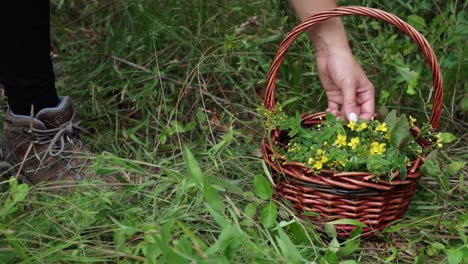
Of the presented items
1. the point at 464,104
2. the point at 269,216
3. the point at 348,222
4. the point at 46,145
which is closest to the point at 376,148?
the point at 348,222

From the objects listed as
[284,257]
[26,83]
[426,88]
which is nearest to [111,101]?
[26,83]

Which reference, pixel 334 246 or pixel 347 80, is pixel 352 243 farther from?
pixel 347 80

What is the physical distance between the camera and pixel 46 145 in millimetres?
1524

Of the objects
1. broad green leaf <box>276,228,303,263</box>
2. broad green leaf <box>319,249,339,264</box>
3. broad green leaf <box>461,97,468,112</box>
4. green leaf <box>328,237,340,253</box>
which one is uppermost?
broad green leaf <box>276,228,303,263</box>

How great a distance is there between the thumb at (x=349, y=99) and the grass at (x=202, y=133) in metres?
0.20

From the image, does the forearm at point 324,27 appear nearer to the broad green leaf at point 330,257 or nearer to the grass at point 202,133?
the grass at point 202,133

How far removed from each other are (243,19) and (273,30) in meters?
0.15

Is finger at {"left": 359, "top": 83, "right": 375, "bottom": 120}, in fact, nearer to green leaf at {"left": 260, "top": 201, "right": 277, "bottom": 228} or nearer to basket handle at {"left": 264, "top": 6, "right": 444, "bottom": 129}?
basket handle at {"left": 264, "top": 6, "right": 444, "bottom": 129}

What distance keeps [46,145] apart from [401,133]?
2.53 ft

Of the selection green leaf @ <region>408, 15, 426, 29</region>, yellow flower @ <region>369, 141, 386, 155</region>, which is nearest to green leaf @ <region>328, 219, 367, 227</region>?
yellow flower @ <region>369, 141, 386, 155</region>

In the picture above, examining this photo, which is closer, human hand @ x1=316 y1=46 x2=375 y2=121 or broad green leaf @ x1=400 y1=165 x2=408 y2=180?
broad green leaf @ x1=400 y1=165 x2=408 y2=180

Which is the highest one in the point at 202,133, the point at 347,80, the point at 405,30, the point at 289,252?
the point at 405,30

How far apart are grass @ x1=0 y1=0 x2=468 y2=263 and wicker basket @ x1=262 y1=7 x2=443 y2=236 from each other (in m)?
0.04

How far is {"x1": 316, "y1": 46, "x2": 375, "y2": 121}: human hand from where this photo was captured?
4.38ft
